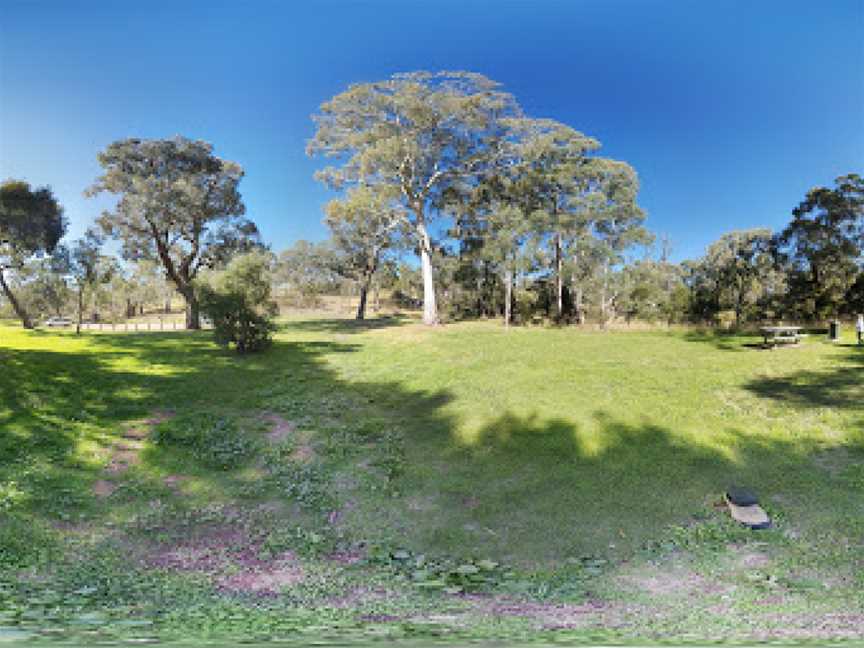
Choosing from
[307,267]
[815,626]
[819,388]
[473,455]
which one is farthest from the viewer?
[307,267]

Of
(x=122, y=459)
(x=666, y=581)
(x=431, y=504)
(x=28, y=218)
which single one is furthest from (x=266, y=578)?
(x=28, y=218)

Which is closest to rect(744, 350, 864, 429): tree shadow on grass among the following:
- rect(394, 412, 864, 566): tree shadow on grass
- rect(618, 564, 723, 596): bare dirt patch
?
rect(394, 412, 864, 566): tree shadow on grass

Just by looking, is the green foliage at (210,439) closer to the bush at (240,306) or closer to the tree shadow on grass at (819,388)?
the bush at (240,306)

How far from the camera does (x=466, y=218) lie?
119ft

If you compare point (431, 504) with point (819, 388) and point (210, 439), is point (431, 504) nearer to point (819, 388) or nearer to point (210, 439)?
point (210, 439)

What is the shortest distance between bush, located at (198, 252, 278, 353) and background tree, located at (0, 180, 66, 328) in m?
12.7

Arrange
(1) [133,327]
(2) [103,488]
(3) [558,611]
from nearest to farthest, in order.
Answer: (3) [558,611]
(2) [103,488]
(1) [133,327]

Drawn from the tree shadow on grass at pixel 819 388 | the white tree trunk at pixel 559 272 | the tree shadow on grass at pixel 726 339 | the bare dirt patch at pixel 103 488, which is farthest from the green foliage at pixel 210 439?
the white tree trunk at pixel 559 272

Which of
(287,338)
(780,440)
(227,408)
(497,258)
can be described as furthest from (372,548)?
(497,258)

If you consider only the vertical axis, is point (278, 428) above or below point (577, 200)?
below

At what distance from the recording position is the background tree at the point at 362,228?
90.0 feet

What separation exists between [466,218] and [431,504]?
30.2 metres

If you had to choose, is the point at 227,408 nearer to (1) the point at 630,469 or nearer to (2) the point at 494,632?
(1) the point at 630,469

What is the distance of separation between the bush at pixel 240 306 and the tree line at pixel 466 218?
5135 mm
